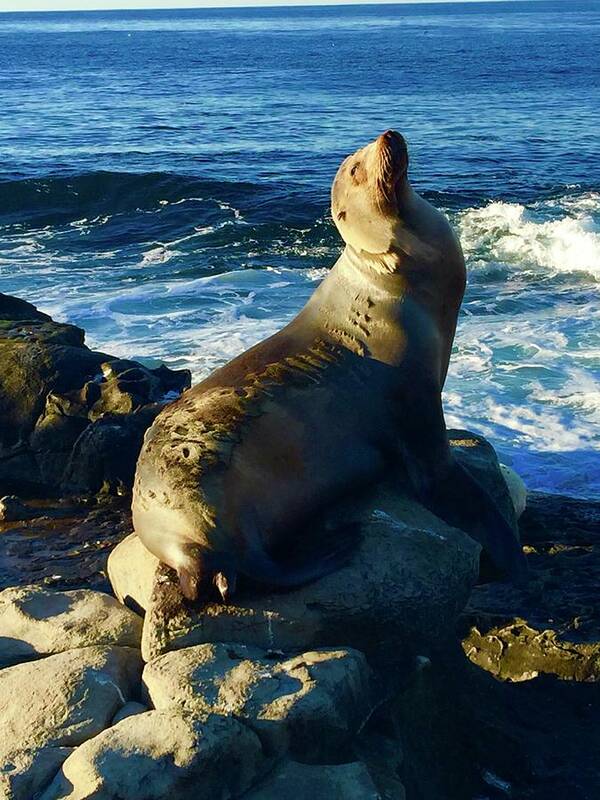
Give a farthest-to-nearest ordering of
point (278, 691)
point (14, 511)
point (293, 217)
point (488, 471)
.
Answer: point (293, 217) < point (14, 511) < point (488, 471) < point (278, 691)

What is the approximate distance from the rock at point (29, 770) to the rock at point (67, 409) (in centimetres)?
391

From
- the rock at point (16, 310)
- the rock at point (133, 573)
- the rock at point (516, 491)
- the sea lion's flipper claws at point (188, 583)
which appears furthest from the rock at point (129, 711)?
the rock at point (16, 310)

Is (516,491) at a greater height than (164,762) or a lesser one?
lesser

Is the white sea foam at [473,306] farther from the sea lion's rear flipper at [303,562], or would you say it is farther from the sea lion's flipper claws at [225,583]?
the sea lion's flipper claws at [225,583]

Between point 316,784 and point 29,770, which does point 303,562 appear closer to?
point 316,784

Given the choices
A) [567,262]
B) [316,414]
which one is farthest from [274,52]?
[316,414]

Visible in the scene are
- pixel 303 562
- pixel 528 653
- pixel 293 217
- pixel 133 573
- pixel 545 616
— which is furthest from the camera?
pixel 293 217

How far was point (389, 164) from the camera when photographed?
5.01 m

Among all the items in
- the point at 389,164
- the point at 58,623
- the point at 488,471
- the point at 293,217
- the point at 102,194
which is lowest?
the point at 102,194

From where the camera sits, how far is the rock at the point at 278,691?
12.3ft

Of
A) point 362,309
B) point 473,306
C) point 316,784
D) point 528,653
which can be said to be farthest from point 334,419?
point 473,306

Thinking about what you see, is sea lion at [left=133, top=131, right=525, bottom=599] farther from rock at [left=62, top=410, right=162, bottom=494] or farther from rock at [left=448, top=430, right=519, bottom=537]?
rock at [left=62, top=410, right=162, bottom=494]

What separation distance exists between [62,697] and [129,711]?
0.22 m

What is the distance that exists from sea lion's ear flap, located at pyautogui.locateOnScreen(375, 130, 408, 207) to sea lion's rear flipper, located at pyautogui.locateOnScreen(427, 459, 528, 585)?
1.21 metres
